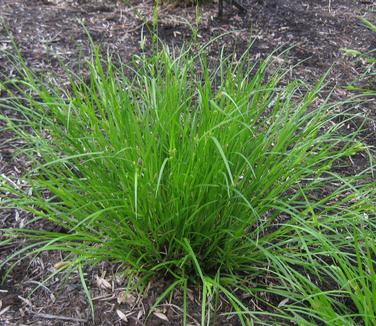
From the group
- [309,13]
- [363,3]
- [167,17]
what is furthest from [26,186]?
[363,3]

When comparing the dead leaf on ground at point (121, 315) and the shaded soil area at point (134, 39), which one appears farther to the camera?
the shaded soil area at point (134, 39)

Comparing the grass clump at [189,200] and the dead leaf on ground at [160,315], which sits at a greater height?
the grass clump at [189,200]

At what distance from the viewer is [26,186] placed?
211cm

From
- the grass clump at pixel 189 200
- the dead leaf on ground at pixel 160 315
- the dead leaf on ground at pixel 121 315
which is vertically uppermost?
the grass clump at pixel 189 200

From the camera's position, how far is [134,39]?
3186 millimetres

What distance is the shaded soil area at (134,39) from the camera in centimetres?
179

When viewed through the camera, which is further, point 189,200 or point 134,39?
point 134,39

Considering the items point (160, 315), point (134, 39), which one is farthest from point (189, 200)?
point (134, 39)

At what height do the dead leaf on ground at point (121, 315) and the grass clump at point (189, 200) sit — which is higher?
the grass clump at point (189, 200)

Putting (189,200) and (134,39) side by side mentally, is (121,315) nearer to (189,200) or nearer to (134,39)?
(189,200)

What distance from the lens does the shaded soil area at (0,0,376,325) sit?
5.88ft

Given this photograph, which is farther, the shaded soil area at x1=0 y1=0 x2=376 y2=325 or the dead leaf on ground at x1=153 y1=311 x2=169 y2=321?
the shaded soil area at x1=0 y1=0 x2=376 y2=325

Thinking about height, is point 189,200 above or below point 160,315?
above

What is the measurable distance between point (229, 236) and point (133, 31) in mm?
1946
